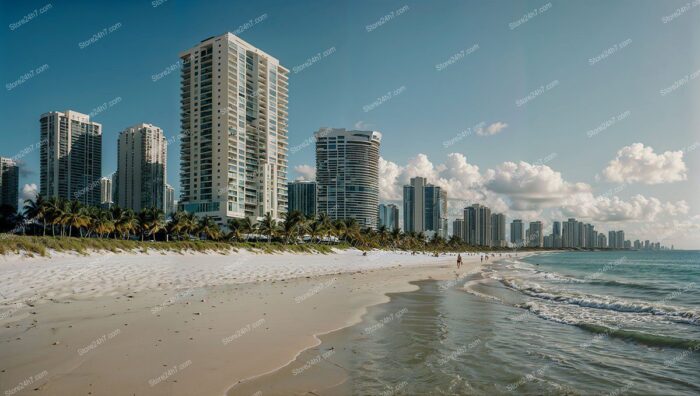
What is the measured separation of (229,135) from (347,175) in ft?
221

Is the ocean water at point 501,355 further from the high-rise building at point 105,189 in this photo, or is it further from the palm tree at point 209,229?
the high-rise building at point 105,189

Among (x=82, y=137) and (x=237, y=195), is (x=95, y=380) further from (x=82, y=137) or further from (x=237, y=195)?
(x=82, y=137)

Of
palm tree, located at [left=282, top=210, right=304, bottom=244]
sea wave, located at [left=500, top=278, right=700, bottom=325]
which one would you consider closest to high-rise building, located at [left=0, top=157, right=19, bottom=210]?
palm tree, located at [left=282, top=210, right=304, bottom=244]

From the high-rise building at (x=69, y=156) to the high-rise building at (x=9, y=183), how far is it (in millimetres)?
8980

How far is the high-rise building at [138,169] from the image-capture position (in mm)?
153625

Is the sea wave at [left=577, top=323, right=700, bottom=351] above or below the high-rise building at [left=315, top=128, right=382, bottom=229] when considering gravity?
below

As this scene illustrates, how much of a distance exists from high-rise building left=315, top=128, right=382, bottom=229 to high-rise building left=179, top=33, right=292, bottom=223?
45.4 meters

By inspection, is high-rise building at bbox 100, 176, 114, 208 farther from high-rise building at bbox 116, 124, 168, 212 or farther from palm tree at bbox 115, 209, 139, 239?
palm tree at bbox 115, 209, 139, 239

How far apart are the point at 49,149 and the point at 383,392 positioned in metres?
183

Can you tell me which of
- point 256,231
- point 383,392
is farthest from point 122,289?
point 256,231

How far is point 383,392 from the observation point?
22.5 feet

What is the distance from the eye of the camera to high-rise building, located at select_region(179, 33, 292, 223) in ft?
389

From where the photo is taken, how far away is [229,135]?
120m

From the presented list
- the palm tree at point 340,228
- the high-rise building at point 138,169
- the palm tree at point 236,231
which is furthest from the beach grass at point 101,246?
the high-rise building at point 138,169
